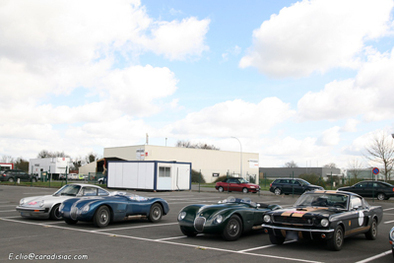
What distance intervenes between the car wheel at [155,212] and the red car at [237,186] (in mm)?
21934

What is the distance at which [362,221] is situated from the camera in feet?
32.3

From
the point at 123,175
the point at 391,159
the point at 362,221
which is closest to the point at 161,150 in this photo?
the point at 123,175

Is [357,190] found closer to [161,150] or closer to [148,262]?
[148,262]

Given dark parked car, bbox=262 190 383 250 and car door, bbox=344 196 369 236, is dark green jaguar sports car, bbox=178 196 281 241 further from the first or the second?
car door, bbox=344 196 369 236

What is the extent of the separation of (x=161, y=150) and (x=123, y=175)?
3214 centimetres

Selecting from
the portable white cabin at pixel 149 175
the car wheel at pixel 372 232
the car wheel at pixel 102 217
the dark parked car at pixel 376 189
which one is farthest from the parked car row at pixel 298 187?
the car wheel at pixel 102 217

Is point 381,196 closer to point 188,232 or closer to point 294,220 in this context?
point 188,232

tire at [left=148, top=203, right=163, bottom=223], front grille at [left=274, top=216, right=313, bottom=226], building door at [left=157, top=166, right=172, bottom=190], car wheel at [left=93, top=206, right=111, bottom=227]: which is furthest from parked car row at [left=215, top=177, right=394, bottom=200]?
front grille at [left=274, top=216, right=313, bottom=226]

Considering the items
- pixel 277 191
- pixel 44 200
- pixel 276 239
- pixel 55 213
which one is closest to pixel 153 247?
pixel 276 239

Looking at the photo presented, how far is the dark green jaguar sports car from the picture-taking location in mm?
9641

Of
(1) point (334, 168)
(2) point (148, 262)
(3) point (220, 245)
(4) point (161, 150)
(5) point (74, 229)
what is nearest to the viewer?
(2) point (148, 262)

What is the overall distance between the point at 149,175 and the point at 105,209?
24350 millimetres

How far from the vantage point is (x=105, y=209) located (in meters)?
11.9

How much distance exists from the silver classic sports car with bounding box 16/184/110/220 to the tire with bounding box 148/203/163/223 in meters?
1.72
